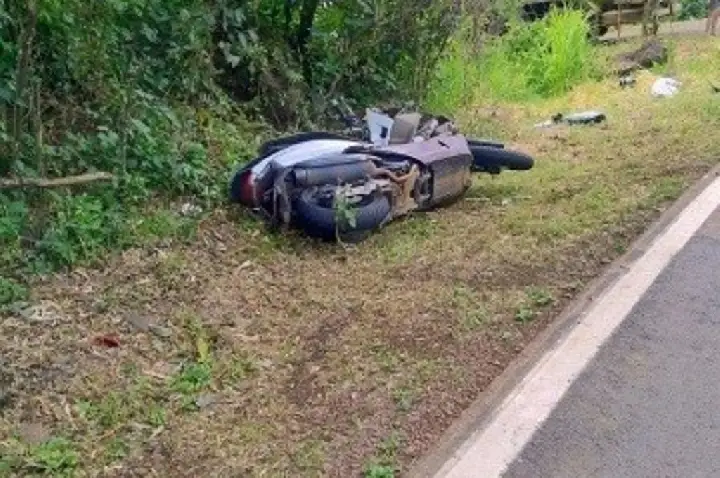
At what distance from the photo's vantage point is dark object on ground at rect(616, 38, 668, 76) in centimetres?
1074

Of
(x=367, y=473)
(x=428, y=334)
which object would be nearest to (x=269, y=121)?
(x=428, y=334)

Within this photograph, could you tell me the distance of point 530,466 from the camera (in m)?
2.95

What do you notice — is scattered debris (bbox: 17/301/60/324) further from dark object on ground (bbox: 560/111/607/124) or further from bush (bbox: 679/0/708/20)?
bush (bbox: 679/0/708/20)

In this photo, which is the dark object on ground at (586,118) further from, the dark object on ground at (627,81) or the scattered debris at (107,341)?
the scattered debris at (107,341)

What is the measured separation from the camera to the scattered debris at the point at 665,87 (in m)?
9.38

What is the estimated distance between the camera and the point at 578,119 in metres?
8.34

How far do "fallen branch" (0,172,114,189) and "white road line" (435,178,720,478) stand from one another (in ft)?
7.28

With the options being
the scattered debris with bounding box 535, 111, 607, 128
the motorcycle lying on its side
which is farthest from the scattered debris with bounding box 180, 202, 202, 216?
the scattered debris with bounding box 535, 111, 607, 128

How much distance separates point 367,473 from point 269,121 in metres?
4.11

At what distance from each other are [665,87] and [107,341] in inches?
288

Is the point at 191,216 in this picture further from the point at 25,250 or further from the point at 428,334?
the point at 428,334

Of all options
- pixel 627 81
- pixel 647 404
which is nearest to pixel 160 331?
pixel 647 404

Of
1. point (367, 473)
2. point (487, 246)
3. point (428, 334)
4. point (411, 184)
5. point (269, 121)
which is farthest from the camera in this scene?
point (269, 121)

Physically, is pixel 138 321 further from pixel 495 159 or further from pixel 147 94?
pixel 495 159
